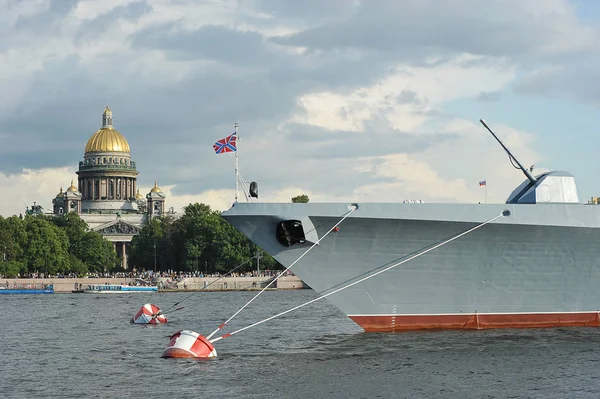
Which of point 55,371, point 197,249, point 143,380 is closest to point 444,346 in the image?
point 143,380

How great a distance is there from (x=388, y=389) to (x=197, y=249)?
360ft

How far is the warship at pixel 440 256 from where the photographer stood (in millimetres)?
32531

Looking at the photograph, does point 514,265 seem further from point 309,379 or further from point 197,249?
point 197,249

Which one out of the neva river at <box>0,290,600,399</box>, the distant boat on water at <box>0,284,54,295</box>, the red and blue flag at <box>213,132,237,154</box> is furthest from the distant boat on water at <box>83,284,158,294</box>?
the red and blue flag at <box>213,132,237,154</box>

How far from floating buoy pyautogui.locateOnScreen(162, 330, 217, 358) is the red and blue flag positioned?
647 cm

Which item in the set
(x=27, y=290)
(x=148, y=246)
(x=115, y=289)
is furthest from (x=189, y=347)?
(x=148, y=246)

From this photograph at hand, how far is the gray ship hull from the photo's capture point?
32562 mm

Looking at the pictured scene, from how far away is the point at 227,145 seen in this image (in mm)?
32875

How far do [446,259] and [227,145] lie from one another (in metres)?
8.73

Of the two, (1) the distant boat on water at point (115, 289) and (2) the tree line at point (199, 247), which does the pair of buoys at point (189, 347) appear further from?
(2) the tree line at point (199, 247)

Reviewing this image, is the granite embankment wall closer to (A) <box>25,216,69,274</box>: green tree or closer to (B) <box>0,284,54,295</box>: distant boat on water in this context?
(B) <box>0,284,54,295</box>: distant boat on water

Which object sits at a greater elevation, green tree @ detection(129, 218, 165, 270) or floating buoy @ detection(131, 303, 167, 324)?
green tree @ detection(129, 218, 165, 270)

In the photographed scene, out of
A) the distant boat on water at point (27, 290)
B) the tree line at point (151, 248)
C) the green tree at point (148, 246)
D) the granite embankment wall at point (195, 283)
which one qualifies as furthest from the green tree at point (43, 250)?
the green tree at point (148, 246)

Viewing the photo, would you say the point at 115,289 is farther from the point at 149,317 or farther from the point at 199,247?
the point at 149,317
